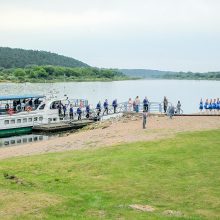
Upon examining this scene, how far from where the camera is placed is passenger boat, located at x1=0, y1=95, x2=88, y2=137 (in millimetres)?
43531

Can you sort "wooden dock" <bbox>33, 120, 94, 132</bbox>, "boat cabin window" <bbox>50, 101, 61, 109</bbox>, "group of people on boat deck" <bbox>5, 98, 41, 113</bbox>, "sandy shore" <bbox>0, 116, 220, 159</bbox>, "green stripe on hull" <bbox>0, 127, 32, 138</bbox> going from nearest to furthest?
"sandy shore" <bbox>0, 116, 220, 159</bbox>, "green stripe on hull" <bbox>0, 127, 32, 138</bbox>, "wooden dock" <bbox>33, 120, 94, 132</bbox>, "group of people on boat deck" <bbox>5, 98, 41, 113</bbox>, "boat cabin window" <bbox>50, 101, 61, 109</bbox>

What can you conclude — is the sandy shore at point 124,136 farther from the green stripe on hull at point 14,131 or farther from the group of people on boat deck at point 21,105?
the group of people on boat deck at point 21,105

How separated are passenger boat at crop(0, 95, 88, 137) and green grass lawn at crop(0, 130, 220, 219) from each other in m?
21.4

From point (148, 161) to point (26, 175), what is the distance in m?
5.31

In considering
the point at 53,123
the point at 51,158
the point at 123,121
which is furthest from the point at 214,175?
the point at 53,123

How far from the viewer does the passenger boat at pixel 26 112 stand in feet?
143

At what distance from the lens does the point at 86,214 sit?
39.5ft

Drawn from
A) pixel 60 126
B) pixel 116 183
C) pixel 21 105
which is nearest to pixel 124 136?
pixel 116 183

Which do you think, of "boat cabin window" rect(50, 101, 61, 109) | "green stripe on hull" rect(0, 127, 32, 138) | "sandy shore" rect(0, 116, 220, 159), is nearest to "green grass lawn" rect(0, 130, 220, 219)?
"sandy shore" rect(0, 116, 220, 159)

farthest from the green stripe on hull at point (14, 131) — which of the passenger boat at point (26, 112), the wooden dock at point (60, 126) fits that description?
the wooden dock at point (60, 126)

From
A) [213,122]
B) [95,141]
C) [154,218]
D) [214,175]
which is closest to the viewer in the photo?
[154,218]

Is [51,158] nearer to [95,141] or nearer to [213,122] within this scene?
[95,141]

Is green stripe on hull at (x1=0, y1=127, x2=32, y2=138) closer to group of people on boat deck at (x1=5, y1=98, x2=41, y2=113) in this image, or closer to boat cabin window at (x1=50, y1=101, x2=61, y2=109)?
group of people on boat deck at (x1=5, y1=98, x2=41, y2=113)

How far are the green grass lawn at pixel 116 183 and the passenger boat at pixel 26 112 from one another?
21.4 metres
